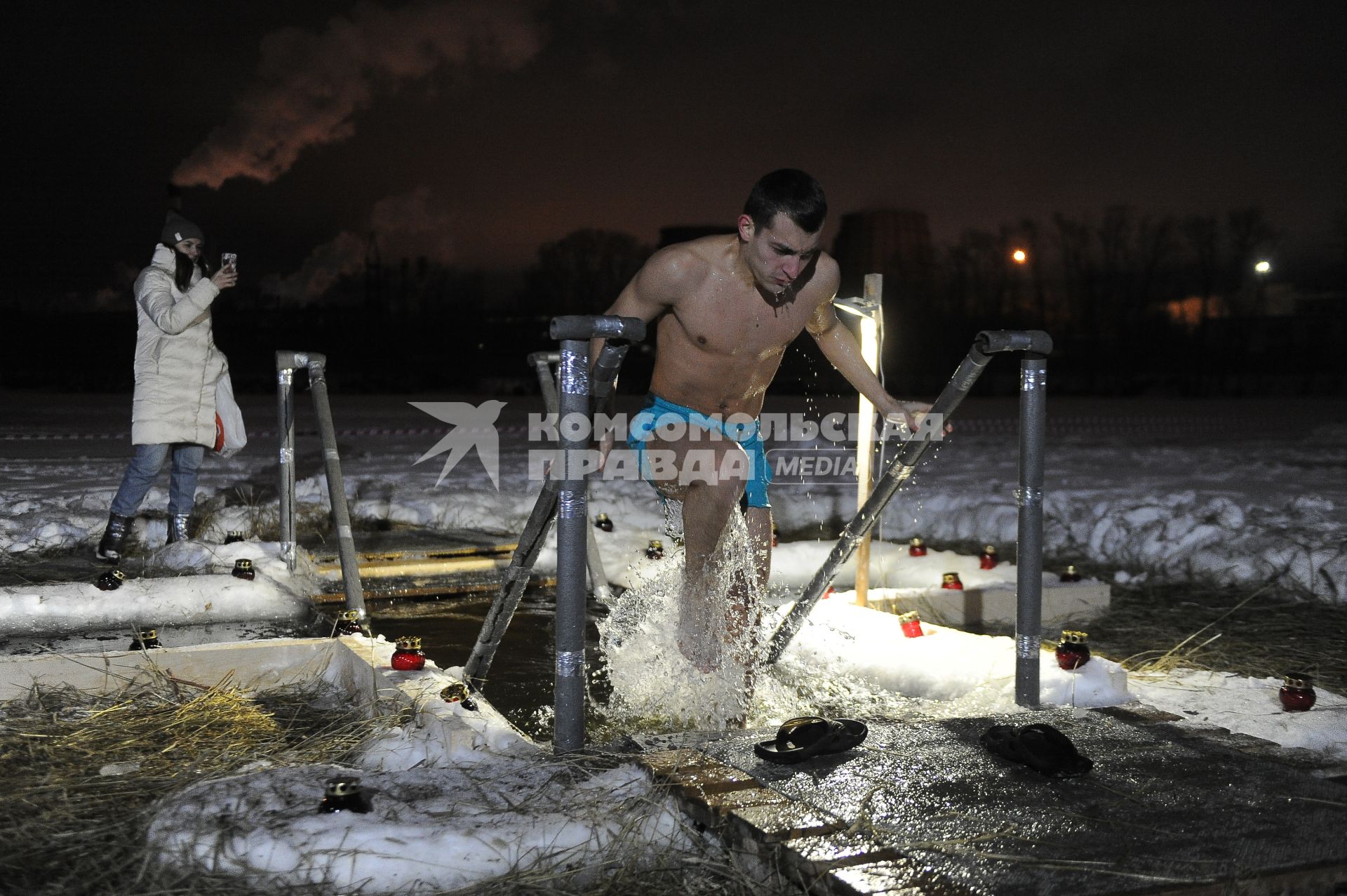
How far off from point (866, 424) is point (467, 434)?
10.3m

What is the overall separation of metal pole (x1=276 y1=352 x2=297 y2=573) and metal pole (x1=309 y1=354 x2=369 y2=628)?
40 centimetres

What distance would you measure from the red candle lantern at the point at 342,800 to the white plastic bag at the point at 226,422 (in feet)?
14.7

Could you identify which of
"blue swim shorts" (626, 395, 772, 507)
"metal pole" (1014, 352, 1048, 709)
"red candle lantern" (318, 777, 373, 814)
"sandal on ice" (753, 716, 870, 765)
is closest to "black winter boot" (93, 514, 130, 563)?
"blue swim shorts" (626, 395, 772, 507)

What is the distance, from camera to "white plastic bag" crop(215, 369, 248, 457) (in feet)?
20.8

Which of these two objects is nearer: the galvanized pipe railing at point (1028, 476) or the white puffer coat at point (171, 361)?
the galvanized pipe railing at point (1028, 476)

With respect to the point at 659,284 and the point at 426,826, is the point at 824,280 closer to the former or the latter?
the point at 659,284

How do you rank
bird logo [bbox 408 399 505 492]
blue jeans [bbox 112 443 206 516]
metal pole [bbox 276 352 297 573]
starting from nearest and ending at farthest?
1. metal pole [bbox 276 352 297 573]
2. blue jeans [bbox 112 443 206 516]
3. bird logo [bbox 408 399 505 492]

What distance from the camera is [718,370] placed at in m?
4.10

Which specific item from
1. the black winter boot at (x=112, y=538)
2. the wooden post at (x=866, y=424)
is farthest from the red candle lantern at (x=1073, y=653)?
the black winter boot at (x=112, y=538)

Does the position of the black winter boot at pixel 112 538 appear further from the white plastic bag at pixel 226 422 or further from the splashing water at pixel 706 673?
the splashing water at pixel 706 673

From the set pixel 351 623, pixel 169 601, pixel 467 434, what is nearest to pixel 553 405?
pixel 351 623

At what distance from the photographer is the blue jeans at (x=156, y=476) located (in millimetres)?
6051

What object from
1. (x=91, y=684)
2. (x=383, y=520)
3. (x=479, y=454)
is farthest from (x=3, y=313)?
(x=91, y=684)

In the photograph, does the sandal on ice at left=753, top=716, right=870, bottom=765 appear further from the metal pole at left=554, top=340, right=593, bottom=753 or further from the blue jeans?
the blue jeans
